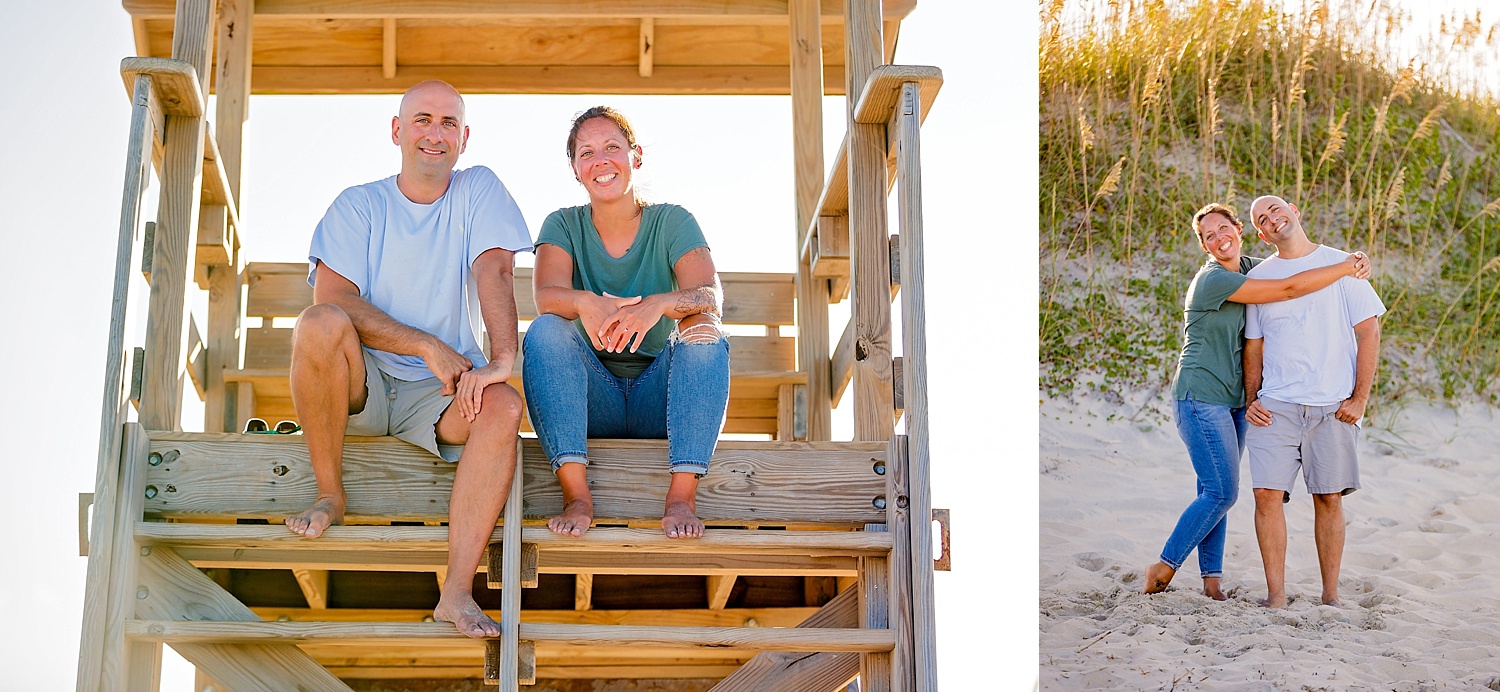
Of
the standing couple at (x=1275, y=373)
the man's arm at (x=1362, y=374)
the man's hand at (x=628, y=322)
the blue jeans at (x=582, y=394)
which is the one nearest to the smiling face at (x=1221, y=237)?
the standing couple at (x=1275, y=373)

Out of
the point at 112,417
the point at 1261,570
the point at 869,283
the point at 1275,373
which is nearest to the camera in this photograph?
the point at 112,417

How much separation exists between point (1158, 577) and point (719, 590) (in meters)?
2.03

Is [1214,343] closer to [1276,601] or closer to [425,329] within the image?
[1276,601]

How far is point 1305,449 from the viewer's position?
5.11 m

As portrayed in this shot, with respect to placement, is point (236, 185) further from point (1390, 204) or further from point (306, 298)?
point (1390, 204)

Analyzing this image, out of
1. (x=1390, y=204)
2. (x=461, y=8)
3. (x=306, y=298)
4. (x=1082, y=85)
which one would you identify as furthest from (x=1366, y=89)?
(x=306, y=298)

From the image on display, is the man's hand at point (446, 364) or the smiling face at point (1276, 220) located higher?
the smiling face at point (1276, 220)

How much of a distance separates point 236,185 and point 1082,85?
5.34m

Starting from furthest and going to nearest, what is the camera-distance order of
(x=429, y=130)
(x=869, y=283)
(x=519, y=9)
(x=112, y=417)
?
(x=519, y=9)
(x=869, y=283)
(x=429, y=130)
(x=112, y=417)

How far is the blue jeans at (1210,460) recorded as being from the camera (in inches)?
195

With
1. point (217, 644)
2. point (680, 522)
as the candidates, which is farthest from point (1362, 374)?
point (217, 644)

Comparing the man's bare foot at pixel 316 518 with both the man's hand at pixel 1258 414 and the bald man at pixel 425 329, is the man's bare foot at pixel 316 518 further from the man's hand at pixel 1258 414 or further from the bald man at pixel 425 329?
the man's hand at pixel 1258 414

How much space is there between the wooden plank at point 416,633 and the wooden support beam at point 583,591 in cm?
163

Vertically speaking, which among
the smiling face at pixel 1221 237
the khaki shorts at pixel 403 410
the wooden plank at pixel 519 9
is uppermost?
the wooden plank at pixel 519 9
